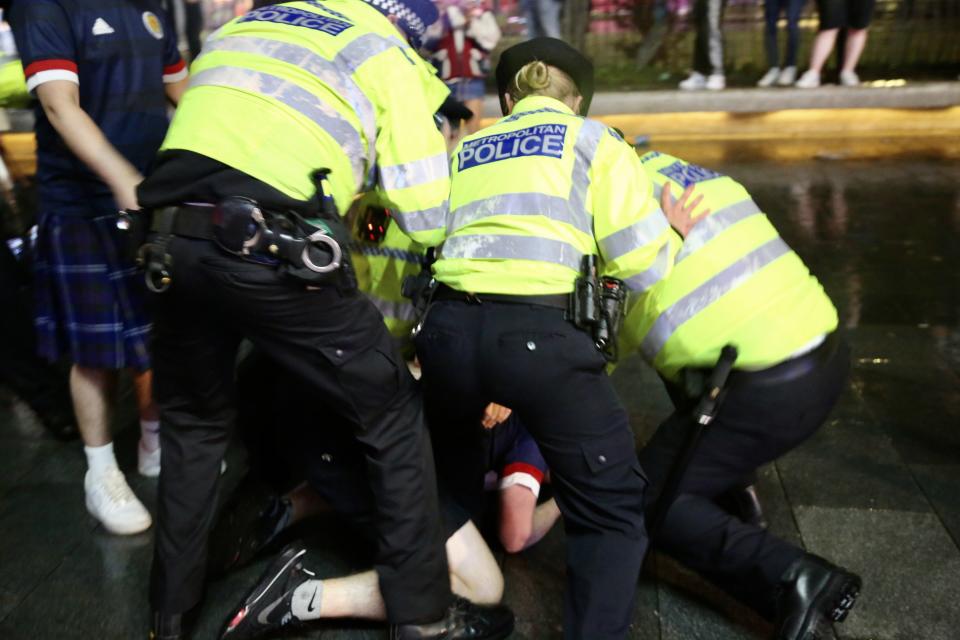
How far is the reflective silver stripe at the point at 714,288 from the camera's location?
2109 millimetres

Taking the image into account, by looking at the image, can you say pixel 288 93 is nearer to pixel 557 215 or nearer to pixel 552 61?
pixel 557 215

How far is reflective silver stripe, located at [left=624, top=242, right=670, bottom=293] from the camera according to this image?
80.0 inches

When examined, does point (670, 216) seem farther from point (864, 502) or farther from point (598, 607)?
point (864, 502)

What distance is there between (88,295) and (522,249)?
1419 millimetres

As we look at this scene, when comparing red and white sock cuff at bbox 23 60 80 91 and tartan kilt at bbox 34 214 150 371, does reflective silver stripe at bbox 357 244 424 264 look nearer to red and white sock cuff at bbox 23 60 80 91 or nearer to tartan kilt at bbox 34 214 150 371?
tartan kilt at bbox 34 214 150 371

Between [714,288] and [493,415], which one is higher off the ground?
[714,288]

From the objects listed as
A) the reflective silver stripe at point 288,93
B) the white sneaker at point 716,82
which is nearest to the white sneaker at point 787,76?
the white sneaker at point 716,82

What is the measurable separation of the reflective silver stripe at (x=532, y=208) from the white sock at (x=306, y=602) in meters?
0.99

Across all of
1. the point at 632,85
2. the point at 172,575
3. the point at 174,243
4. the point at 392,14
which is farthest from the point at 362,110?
the point at 632,85

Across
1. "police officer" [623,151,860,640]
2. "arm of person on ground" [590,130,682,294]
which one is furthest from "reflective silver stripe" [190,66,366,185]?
"police officer" [623,151,860,640]

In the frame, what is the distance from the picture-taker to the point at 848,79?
8.48 metres

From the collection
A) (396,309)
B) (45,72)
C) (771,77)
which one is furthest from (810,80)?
(45,72)

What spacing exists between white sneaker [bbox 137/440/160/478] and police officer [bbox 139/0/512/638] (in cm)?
90

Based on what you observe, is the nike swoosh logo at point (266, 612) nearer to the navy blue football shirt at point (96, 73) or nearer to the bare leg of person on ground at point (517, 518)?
the bare leg of person on ground at point (517, 518)
